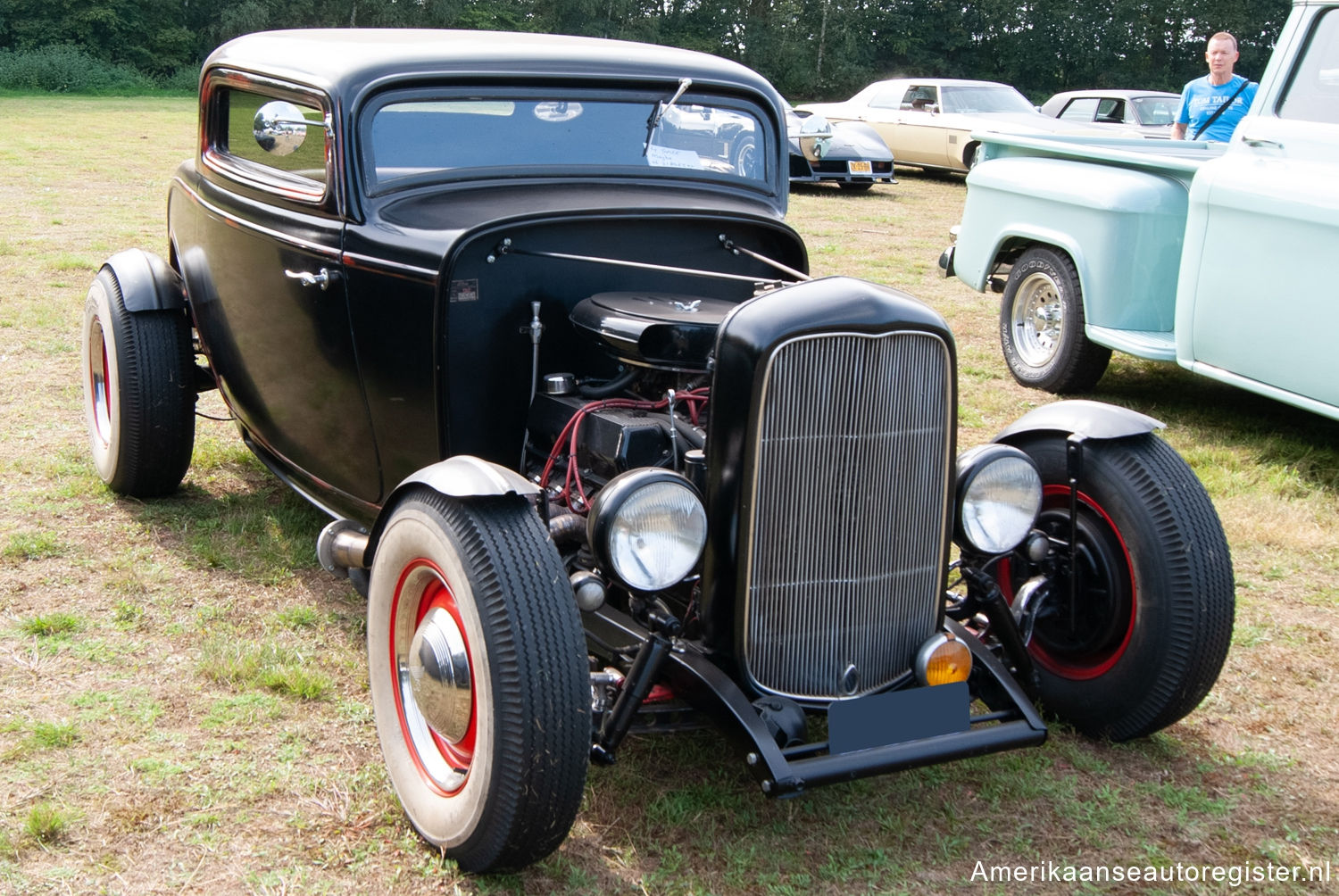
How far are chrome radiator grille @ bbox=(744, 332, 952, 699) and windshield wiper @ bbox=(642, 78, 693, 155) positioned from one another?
1.39 metres

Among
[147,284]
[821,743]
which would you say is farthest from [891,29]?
[821,743]

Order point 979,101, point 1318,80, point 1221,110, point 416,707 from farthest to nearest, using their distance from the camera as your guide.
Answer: point 979,101 → point 1221,110 → point 1318,80 → point 416,707

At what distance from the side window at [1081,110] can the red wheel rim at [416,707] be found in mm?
13858

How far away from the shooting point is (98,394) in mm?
4734

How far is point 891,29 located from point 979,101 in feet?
67.0

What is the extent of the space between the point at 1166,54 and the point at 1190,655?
116 feet

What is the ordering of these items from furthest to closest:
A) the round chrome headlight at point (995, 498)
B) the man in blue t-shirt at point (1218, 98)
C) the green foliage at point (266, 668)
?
the man in blue t-shirt at point (1218, 98), the green foliage at point (266, 668), the round chrome headlight at point (995, 498)

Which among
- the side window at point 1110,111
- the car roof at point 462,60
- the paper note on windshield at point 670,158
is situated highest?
the side window at point 1110,111

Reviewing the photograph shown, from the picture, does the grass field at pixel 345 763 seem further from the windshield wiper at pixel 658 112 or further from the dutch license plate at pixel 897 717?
the windshield wiper at pixel 658 112

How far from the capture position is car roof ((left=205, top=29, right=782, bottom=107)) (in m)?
3.37

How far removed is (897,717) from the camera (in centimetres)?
251

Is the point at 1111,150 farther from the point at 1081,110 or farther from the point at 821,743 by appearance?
the point at 1081,110

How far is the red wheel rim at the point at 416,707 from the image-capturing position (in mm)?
2559

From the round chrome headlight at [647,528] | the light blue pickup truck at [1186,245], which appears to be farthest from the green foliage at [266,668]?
the light blue pickup truck at [1186,245]
